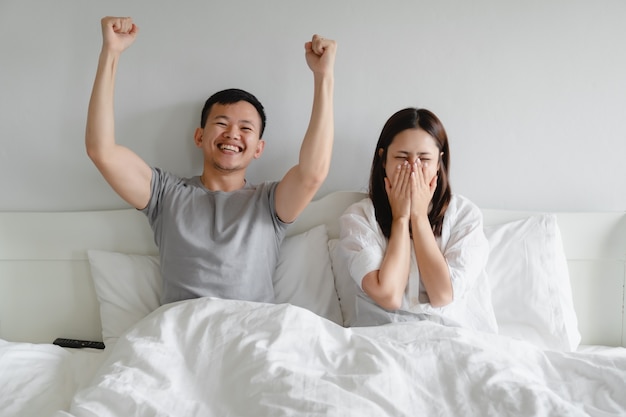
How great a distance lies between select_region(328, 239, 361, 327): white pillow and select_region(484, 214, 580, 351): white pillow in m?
0.43

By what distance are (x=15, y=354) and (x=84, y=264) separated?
360 mm

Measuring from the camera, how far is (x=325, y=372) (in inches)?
43.3

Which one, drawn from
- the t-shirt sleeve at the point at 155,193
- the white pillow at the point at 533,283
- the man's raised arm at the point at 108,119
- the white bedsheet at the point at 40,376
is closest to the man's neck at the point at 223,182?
the t-shirt sleeve at the point at 155,193

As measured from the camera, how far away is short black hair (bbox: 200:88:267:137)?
5.10ft

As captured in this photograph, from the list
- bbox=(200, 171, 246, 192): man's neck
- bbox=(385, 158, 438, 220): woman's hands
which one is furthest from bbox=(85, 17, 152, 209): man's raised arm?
bbox=(385, 158, 438, 220): woman's hands

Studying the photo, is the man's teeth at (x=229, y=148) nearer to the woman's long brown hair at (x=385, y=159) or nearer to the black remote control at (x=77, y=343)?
the woman's long brown hair at (x=385, y=159)

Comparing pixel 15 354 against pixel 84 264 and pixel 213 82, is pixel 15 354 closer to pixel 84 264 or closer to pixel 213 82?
pixel 84 264

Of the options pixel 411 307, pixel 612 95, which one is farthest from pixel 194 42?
pixel 612 95

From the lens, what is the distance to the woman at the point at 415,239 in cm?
134

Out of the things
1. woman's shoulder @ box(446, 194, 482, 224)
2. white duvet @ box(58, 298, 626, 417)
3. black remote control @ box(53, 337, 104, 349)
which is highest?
woman's shoulder @ box(446, 194, 482, 224)

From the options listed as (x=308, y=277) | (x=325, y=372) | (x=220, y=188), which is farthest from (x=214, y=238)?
(x=325, y=372)

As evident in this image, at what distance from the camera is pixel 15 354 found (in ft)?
4.48

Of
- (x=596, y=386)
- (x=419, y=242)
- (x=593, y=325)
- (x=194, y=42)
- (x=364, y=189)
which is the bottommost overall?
(x=593, y=325)

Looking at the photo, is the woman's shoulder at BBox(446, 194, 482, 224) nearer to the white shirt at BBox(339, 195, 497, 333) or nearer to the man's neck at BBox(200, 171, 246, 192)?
the white shirt at BBox(339, 195, 497, 333)
